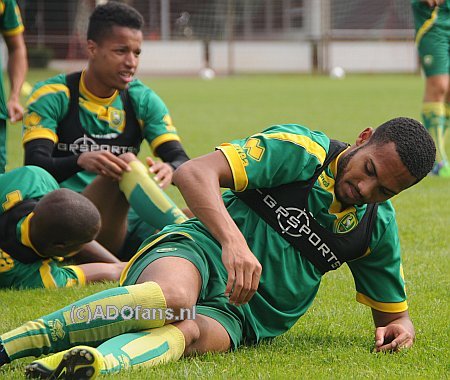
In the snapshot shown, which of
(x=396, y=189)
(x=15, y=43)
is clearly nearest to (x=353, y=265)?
(x=396, y=189)

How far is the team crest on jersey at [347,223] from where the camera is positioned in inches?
152

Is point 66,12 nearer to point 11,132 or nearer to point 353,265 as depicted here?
point 11,132

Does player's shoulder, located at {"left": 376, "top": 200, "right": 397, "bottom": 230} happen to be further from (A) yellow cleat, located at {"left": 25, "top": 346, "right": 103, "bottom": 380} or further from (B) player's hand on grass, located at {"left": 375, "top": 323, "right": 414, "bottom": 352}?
(A) yellow cleat, located at {"left": 25, "top": 346, "right": 103, "bottom": 380}

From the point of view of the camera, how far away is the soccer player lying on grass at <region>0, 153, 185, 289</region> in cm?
499

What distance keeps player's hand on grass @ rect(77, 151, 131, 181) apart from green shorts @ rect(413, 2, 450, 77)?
4.53m

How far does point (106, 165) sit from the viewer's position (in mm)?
5566

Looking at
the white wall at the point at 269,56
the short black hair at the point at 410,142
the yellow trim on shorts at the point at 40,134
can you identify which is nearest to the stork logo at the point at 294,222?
the short black hair at the point at 410,142

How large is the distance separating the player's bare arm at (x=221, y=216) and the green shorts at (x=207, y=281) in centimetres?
22

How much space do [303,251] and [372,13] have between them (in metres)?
36.5

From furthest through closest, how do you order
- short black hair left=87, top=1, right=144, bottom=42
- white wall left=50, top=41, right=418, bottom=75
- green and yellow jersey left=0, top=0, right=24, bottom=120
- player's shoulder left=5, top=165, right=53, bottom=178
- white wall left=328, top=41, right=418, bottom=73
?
1. white wall left=328, top=41, right=418, bottom=73
2. white wall left=50, top=41, right=418, bottom=75
3. green and yellow jersey left=0, top=0, right=24, bottom=120
4. short black hair left=87, top=1, right=144, bottom=42
5. player's shoulder left=5, top=165, right=53, bottom=178

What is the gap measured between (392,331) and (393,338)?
3 cm

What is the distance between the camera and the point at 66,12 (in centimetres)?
3750

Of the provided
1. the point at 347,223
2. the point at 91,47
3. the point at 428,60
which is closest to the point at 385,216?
the point at 347,223

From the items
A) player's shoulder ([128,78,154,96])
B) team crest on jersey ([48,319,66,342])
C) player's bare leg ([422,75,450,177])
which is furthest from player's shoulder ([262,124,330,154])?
player's bare leg ([422,75,450,177])
